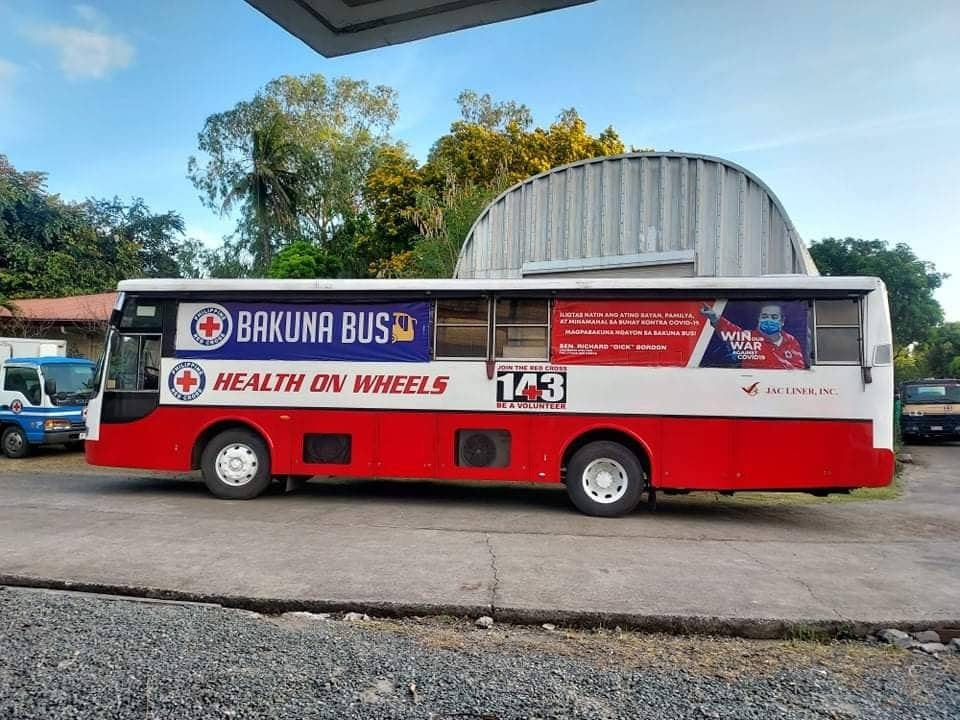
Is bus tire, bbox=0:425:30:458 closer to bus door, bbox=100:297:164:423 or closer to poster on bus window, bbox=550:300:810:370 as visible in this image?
bus door, bbox=100:297:164:423

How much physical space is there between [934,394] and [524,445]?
1978 centimetres

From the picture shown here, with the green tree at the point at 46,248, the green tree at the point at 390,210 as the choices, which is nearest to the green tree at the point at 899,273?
the green tree at the point at 390,210

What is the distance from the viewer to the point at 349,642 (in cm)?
453

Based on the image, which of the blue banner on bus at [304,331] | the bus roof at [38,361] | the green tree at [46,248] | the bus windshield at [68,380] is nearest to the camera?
the blue banner on bus at [304,331]

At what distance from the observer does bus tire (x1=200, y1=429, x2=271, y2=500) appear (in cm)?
952

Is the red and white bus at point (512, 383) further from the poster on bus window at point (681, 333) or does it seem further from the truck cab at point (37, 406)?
the truck cab at point (37, 406)

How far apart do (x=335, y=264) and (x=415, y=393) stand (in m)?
21.3

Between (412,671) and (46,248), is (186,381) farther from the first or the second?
(46,248)

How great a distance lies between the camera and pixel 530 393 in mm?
8922

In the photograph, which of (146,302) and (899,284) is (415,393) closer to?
(146,302)

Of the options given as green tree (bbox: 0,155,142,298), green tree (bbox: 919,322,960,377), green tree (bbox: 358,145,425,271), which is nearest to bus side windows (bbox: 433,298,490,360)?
green tree (bbox: 358,145,425,271)

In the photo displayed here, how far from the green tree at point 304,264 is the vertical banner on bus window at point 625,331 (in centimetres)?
1950

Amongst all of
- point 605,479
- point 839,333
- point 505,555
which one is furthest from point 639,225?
point 505,555

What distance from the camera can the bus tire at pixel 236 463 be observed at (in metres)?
9.52
